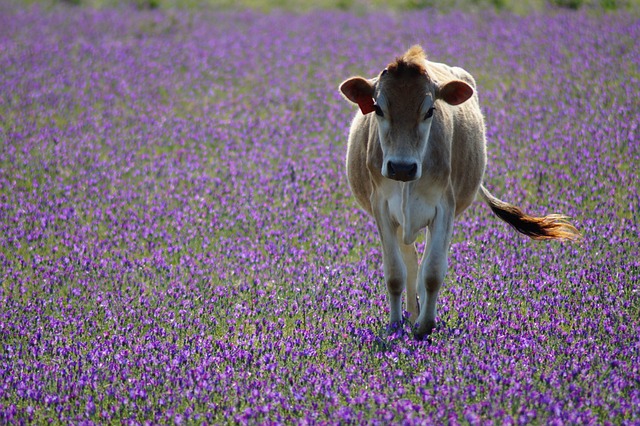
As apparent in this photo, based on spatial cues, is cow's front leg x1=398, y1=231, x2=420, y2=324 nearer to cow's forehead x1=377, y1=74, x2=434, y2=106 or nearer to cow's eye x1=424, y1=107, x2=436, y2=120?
cow's eye x1=424, y1=107, x2=436, y2=120

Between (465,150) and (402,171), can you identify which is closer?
(402,171)

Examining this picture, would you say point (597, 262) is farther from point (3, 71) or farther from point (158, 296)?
point (3, 71)

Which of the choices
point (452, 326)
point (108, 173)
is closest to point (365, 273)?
point (452, 326)

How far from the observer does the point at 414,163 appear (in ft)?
18.8

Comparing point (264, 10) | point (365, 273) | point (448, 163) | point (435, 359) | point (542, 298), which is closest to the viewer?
point (435, 359)

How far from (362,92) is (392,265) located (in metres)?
1.34

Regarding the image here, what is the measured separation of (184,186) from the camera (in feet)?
33.7

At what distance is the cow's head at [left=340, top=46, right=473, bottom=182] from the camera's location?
18.8ft

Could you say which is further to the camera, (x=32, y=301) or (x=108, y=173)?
(x=108, y=173)

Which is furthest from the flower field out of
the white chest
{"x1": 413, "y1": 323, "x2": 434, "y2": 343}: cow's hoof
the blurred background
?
the blurred background

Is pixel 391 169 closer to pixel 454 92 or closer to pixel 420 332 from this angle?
pixel 454 92

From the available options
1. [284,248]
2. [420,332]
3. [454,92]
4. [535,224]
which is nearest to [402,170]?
[454,92]

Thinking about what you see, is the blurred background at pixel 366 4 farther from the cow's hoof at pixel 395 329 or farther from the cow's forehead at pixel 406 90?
the cow's hoof at pixel 395 329

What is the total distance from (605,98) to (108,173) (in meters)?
7.16
